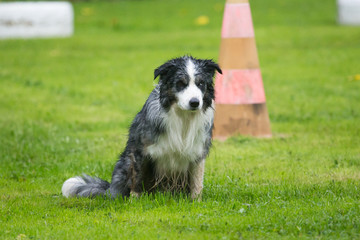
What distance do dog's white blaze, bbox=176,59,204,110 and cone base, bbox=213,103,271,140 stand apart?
311cm

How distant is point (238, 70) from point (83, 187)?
3.23m

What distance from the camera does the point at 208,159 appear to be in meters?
8.10

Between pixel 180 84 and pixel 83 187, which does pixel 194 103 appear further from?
pixel 83 187

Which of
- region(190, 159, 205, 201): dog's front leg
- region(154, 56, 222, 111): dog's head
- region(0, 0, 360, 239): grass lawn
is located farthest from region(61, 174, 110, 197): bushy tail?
region(154, 56, 222, 111): dog's head

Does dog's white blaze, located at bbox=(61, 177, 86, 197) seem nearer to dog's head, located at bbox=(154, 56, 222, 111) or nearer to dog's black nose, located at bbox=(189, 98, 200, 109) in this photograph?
dog's head, located at bbox=(154, 56, 222, 111)

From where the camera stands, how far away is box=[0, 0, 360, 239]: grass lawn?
5.30 metres

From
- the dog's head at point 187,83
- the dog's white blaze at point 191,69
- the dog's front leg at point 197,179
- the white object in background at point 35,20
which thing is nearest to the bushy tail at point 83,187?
the dog's front leg at point 197,179

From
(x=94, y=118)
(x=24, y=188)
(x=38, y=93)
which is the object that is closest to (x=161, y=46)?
(x=38, y=93)

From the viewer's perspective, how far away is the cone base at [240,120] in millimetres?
8820

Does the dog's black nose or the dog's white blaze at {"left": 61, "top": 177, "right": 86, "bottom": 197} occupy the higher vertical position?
the dog's black nose

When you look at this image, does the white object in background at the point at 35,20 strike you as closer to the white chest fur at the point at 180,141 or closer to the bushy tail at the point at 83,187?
the bushy tail at the point at 83,187

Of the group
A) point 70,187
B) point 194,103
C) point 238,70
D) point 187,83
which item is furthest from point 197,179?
point 238,70

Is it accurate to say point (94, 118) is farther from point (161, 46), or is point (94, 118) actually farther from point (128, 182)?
A: point (161, 46)

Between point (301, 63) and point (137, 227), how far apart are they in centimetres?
1201
